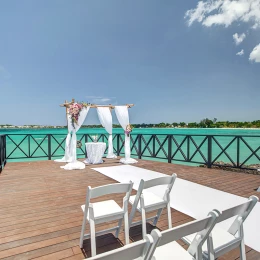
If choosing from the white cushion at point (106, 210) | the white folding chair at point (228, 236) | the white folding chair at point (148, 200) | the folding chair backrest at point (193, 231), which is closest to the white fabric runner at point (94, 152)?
the white folding chair at point (148, 200)

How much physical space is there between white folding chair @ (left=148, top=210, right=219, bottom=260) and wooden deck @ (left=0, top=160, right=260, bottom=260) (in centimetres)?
85

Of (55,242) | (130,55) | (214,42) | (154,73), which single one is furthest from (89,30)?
(55,242)

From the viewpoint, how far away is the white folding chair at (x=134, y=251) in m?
Result: 0.78

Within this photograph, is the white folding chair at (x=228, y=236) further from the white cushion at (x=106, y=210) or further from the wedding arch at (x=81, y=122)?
the wedding arch at (x=81, y=122)

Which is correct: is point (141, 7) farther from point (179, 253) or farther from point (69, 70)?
point (69, 70)

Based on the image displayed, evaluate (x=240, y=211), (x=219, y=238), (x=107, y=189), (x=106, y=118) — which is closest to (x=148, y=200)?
(x=107, y=189)

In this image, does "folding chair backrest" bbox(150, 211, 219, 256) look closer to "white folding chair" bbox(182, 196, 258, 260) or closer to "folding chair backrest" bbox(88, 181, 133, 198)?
"white folding chair" bbox(182, 196, 258, 260)

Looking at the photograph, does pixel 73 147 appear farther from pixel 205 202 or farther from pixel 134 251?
pixel 134 251

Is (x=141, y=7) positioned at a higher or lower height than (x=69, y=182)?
higher

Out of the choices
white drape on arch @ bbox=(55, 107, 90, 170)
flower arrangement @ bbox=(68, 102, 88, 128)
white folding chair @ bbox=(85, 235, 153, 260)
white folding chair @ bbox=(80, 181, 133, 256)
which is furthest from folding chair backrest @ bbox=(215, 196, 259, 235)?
flower arrangement @ bbox=(68, 102, 88, 128)

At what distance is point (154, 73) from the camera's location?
28734 mm

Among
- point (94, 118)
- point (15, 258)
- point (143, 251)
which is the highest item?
point (94, 118)

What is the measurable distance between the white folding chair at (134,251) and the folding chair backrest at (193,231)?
0.04 meters

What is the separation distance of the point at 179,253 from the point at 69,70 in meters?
31.8
